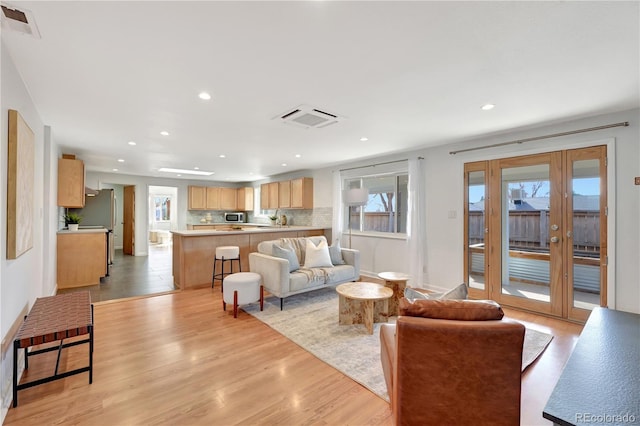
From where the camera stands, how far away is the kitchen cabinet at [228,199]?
9.62 m

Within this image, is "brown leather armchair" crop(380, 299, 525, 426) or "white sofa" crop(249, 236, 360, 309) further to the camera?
"white sofa" crop(249, 236, 360, 309)

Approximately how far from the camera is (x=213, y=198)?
31.0 feet

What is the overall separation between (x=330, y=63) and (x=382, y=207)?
3.96 metres

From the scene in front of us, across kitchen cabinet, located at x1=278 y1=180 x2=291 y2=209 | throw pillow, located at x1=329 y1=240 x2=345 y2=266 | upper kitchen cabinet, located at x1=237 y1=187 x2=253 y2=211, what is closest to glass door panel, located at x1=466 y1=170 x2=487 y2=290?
throw pillow, located at x1=329 y1=240 x2=345 y2=266

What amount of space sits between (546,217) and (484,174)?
94cm

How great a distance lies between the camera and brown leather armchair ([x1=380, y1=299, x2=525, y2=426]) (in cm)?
139

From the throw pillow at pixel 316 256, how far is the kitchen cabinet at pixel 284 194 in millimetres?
3207

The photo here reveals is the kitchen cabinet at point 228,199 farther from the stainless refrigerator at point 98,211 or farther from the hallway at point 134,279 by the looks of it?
the stainless refrigerator at point 98,211

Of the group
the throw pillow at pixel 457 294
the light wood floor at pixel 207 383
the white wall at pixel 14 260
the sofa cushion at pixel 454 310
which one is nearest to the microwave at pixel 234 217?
the white wall at pixel 14 260

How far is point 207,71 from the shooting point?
2234 millimetres

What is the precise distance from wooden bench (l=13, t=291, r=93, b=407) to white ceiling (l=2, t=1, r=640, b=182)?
1.92 meters

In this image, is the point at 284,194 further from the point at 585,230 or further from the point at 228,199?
the point at 585,230

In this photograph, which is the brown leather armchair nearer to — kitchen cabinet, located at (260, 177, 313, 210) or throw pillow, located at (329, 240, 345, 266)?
throw pillow, located at (329, 240, 345, 266)

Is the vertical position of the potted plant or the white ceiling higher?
the white ceiling
